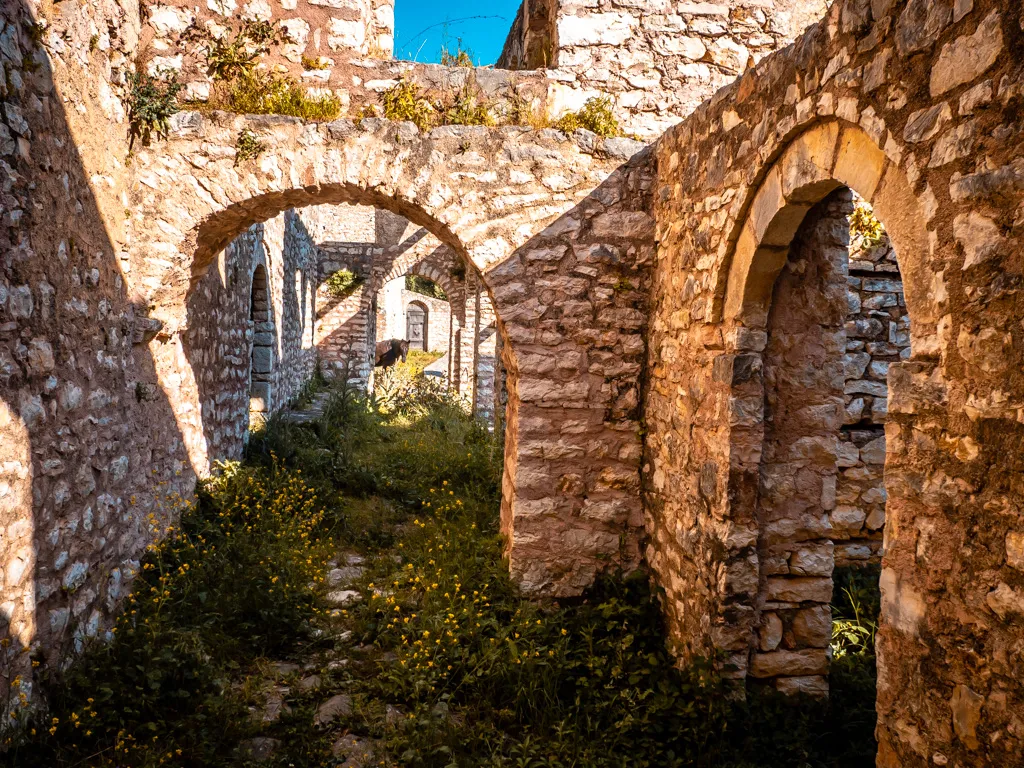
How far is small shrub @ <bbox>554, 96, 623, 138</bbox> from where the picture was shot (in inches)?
170

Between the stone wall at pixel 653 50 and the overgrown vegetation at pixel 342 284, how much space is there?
982 centimetres

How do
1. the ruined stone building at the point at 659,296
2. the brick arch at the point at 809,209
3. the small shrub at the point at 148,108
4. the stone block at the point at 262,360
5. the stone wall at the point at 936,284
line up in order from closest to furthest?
the stone wall at the point at 936,284 < the ruined stone building at the point at 659,296 < the brick arch at the point at 809,209 < the small shrub at the point at 148,108 < the stone block at the point at 262,360

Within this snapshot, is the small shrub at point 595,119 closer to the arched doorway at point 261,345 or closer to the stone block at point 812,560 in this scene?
the stone block at point 812,560

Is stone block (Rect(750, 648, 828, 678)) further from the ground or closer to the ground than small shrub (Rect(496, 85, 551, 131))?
closer to the ground

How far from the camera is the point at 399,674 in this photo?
339 centimetres

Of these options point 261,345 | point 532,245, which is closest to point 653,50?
point 532,245

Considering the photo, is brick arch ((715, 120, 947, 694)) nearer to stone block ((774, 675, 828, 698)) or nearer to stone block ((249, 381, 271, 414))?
stone block ((774, 675, 828, 698))

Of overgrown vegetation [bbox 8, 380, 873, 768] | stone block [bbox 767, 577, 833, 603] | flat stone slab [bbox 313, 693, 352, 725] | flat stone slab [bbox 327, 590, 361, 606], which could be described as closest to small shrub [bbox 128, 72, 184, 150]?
overgrown vegetation [bbox 8, 380, 873, 768]

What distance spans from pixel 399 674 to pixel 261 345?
6129 millimetres

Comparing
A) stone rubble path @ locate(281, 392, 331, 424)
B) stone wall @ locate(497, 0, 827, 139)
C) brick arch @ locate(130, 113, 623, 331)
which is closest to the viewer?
brick arch @ locate(130, 113, 623, 331)

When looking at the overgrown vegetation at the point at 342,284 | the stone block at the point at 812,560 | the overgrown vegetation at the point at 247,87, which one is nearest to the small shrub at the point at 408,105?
the overgrown vegetation at the point at 247,87

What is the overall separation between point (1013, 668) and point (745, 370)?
5.46 feet

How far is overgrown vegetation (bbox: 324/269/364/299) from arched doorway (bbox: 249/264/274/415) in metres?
5.18

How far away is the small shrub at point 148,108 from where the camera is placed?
13.0ft
